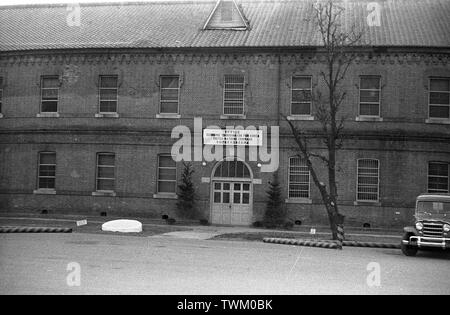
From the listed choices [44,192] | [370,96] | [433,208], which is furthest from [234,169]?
[433,208]

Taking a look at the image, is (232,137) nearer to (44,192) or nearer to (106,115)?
(106,115)

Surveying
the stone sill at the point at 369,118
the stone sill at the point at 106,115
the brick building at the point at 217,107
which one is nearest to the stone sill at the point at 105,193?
the brick building at the point at 217,107

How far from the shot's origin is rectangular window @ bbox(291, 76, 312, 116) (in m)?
26.8

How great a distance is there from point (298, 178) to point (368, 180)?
3437mm

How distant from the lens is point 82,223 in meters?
24.6

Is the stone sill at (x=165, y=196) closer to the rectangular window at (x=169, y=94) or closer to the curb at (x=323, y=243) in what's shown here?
the rectangular window at (x=169, y=94)

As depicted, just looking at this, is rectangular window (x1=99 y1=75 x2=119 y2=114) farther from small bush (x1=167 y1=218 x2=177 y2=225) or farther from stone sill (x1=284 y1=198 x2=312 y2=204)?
stone sill (x1=284 y1=198 x2=312 y2=204)

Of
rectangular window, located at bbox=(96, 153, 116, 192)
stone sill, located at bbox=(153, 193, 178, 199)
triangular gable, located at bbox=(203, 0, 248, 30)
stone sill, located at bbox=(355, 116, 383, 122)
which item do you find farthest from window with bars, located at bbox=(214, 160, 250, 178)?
triangular gable, located at bbox=(203, 0, 248, 30)

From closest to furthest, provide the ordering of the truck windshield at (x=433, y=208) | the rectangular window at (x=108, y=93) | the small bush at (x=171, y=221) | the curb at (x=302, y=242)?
the truck windshield at (x=433, y=208)
the curb at (x=302, y=242)
the small bush at (x=171, y=221)
the rectangular window at (x=108, y=93)

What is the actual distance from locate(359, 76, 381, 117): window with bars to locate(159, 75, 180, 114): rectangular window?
9.43 metres

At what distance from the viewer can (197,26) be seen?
29.4m

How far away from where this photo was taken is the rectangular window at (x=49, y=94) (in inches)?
1136

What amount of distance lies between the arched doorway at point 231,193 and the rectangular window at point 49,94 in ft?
31.8
